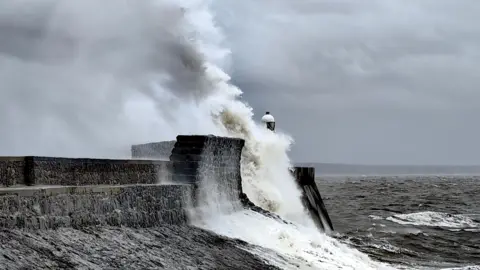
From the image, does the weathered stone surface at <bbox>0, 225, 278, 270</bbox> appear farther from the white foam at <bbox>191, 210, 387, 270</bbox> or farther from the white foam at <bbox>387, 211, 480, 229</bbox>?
the white foam at <bbox>387, 211, 480, 229</bbox>

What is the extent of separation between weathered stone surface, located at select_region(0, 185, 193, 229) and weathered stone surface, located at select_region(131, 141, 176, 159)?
3628 mm

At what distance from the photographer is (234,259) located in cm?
992

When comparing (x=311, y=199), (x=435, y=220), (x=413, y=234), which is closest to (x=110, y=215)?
(x=311, y=199)

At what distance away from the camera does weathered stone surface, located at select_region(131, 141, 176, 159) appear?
15.3 meters

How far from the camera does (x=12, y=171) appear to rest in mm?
9016

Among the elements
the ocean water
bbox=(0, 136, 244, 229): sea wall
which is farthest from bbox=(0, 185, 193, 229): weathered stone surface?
the ocean water

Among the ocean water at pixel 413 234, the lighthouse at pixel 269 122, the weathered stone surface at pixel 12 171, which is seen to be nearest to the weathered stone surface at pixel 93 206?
the weathered stone surface at pixel 12 171

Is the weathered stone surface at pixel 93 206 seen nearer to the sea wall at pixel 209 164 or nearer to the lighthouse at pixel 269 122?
the sea wall at pixel 209 164

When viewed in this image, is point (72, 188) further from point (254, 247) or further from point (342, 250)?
point (342, 250)

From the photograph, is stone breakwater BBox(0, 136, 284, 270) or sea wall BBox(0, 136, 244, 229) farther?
sea wall BBox(0, 136, 244, 229)

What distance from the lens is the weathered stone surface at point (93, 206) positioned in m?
7.90

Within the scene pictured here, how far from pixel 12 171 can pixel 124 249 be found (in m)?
1.77

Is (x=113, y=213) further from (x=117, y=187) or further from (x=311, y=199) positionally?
(x=311, y=199)

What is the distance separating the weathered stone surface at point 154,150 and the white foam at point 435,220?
11.9 meters
